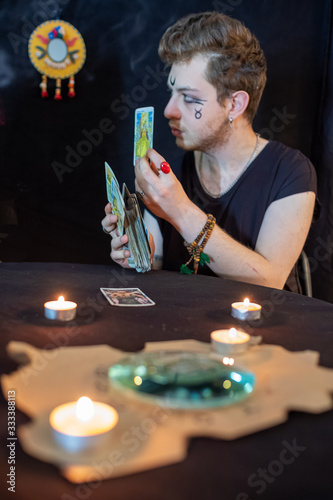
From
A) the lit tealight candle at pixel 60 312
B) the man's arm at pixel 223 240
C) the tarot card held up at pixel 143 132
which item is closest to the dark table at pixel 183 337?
the lit tealight candle at pixel 60 312

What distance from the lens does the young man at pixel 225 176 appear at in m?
1.44

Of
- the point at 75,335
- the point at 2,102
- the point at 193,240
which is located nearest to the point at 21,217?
the point at 2,102

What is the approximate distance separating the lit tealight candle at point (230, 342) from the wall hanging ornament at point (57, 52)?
2126 mm

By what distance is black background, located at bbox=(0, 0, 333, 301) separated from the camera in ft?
7.79

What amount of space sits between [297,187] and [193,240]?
17.3 inches

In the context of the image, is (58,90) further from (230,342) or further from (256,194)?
(230,342)

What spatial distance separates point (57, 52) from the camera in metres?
2.53

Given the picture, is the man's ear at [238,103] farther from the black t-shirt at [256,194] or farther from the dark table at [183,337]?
Result: the dark table at [183,337]

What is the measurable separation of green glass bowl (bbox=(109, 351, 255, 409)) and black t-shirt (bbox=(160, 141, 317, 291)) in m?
0.99

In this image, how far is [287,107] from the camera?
2447 millimetres

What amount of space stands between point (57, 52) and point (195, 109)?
1.24 meters

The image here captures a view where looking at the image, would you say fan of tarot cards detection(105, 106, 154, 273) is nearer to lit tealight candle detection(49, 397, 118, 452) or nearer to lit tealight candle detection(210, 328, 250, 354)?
lit tealight candle detection(210, 328, 250, 354)

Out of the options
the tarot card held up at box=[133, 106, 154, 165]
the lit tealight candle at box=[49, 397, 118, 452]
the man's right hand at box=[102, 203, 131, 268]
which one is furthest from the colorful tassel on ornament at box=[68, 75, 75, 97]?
the lit tealight candle at box=[49, 397, 118, 452]

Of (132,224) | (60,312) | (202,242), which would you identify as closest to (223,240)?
(202,242)
